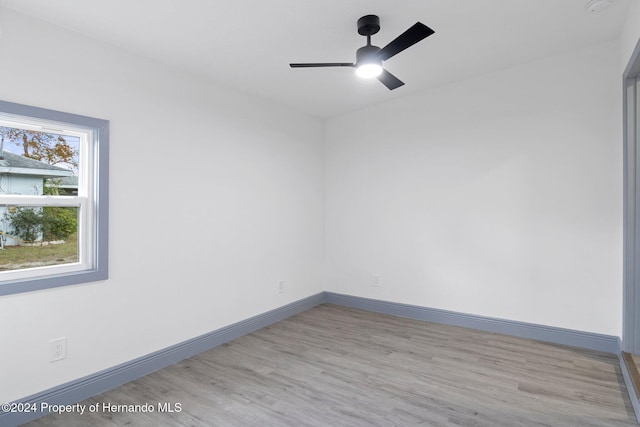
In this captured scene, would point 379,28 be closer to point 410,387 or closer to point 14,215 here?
point 410,387

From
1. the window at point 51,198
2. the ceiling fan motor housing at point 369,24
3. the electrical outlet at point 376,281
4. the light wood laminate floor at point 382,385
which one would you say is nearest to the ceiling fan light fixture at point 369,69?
the ceiling fan motor housing at point 369,24

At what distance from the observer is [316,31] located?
2537 millimetres

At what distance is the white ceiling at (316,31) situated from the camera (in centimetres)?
222

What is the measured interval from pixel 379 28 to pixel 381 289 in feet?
9.61

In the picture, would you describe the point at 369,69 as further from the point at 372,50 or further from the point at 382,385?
the point at 382,385

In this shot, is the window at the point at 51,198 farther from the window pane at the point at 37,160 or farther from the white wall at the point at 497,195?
the white wall at the point at 497,195


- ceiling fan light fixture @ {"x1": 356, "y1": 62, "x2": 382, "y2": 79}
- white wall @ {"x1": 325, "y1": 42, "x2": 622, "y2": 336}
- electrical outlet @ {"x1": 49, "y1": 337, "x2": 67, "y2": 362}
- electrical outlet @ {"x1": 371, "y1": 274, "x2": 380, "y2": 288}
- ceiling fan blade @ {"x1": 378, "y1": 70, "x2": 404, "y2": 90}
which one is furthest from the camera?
electrical outlet @ {"x1": 371, "y1": 274, "x2": 380, "y2": 288}

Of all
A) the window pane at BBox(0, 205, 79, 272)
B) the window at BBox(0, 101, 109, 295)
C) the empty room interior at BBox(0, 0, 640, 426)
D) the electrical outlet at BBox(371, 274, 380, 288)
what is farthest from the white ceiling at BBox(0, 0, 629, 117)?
the electrical outlet at BBox(371, 274, 380, 288)

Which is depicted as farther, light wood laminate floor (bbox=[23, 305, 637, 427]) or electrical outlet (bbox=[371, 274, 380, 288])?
electrical outlet (bbox=[371, 274, 380, 288])

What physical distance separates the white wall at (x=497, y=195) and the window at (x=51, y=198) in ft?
9.40

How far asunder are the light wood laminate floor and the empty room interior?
0.02 m

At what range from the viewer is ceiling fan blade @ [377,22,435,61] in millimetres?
1981

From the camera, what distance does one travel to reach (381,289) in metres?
4.29

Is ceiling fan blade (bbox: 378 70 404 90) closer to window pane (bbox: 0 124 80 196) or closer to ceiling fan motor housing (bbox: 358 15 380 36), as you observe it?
ceiling fan motor housing (bbox: 358 15 380 36)
